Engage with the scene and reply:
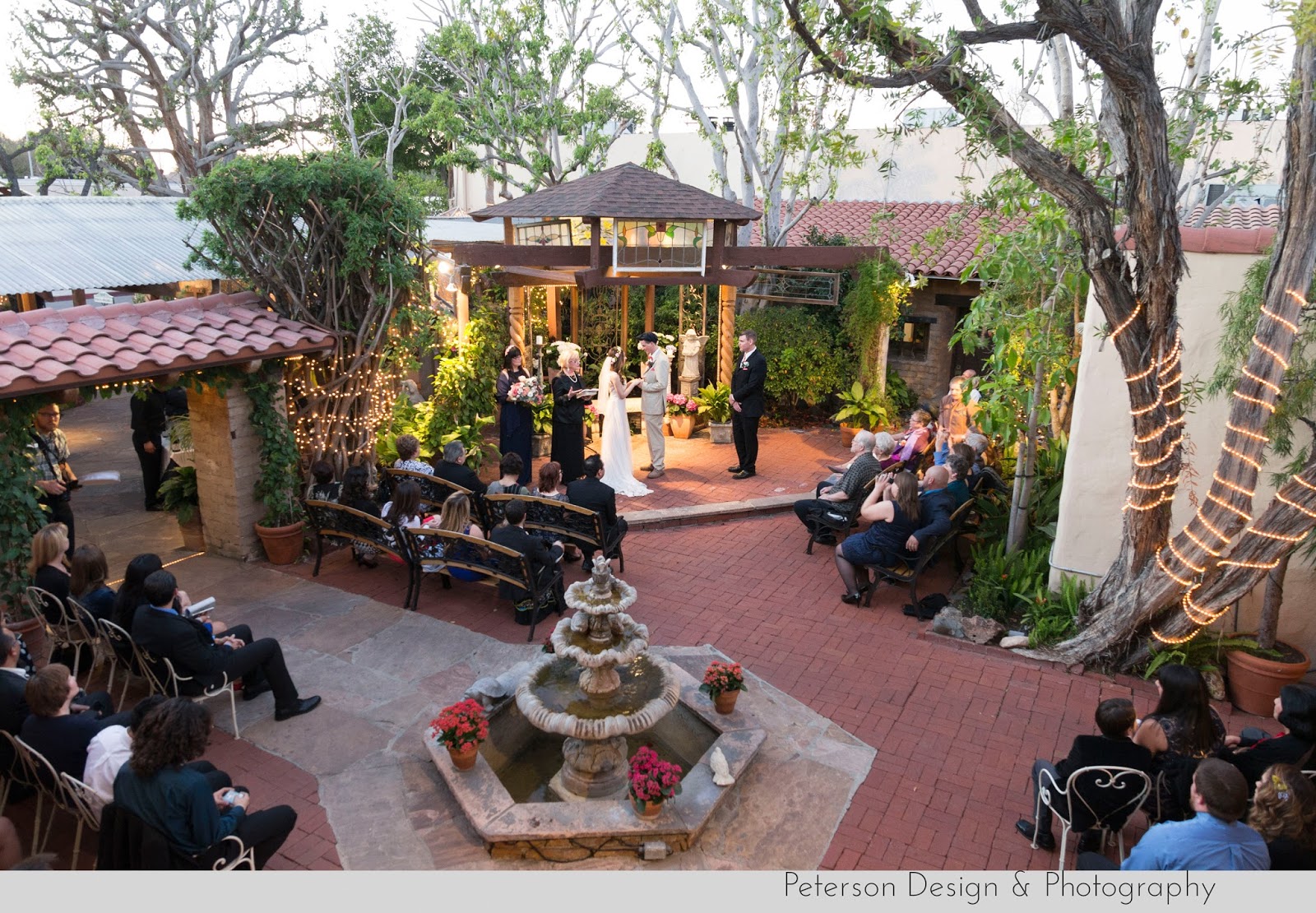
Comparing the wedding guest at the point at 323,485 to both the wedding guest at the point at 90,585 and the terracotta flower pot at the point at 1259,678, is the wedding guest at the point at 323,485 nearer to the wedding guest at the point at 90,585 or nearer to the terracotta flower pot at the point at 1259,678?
the wedding guest at the point at 90,585

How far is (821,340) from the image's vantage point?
1495 cm

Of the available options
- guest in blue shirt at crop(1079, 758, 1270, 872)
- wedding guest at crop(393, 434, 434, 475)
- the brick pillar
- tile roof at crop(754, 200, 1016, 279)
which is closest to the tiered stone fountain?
guest in blue shirt at crop(1079, 758, 1270, 872)

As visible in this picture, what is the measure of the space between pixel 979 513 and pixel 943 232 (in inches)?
120

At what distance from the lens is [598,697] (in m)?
5.63

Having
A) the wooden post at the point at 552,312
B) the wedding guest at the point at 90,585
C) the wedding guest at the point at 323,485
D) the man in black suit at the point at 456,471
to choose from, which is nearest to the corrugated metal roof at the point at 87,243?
the wooden post at the point at 552,312

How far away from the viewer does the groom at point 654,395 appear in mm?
11609

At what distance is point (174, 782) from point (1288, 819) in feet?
17.1

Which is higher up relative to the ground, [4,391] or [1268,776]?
[4,391]

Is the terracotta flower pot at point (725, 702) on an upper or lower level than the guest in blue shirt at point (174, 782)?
lower

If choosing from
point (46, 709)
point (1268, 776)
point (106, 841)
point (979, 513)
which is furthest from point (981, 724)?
point (46, 709)

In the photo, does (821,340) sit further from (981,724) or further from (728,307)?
(981,724)

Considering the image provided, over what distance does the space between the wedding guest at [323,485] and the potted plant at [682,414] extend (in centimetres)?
610

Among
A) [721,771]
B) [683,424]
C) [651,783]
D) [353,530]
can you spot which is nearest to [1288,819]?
[721,771]

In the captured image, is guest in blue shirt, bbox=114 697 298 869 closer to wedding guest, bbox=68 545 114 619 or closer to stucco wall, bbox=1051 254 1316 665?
wedding guest, bbox=68 545 114 619
